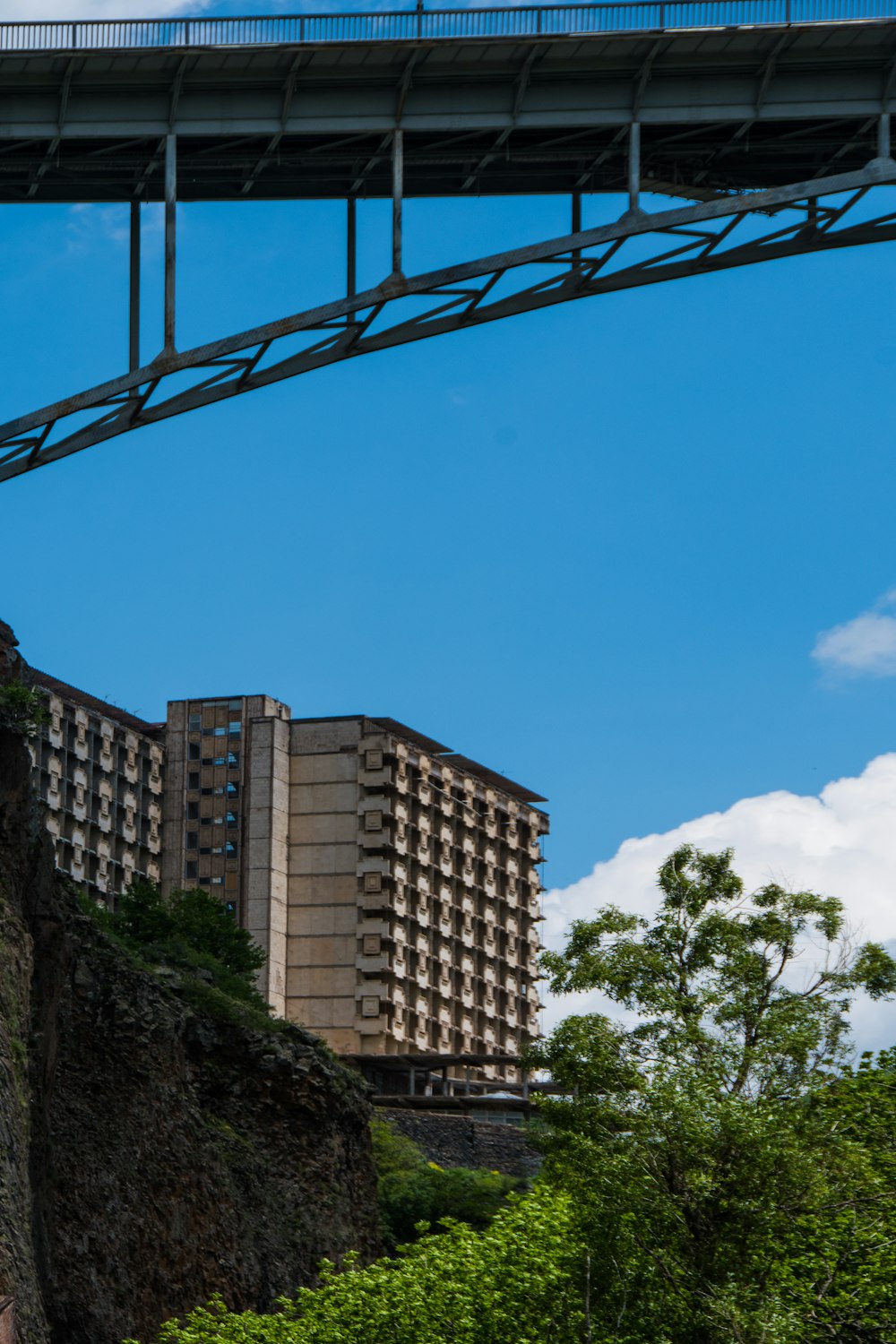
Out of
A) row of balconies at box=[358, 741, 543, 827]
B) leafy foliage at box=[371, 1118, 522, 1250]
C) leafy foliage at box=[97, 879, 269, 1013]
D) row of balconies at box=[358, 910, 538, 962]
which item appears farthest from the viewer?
row of balconies at box=[358, 741, 543, 827]

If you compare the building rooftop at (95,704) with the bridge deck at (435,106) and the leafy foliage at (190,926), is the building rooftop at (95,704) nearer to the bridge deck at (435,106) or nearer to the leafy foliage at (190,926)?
→ the leafy foliage at (190,926)

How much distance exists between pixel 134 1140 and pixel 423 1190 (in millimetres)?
43734

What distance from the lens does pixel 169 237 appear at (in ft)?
124

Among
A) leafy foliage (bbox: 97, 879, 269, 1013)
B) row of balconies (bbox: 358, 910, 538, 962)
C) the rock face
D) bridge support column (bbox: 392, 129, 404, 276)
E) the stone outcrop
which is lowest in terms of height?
the rock face

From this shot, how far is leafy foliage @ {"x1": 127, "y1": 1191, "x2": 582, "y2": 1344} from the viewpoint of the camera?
1478 inches

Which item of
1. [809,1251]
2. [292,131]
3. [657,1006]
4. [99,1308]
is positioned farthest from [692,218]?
[99,1308]

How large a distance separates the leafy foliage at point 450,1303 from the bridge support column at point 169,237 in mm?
17009

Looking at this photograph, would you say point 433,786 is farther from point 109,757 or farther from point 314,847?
point 109,757

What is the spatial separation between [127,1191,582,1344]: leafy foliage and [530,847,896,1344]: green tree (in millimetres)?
3089

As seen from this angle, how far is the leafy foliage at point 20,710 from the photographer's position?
38281 millimetres

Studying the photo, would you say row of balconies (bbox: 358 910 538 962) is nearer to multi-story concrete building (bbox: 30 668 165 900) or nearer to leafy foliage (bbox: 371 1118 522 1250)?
multi-story concrete building (bbox: 30 668 165 900)

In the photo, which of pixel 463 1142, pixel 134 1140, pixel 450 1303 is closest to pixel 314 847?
pixel 463 1142

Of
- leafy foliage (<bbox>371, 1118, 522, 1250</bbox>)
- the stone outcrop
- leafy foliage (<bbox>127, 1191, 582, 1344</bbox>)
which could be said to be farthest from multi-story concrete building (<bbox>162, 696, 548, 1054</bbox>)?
leafy foliage (<bbox>127, 1191, 582, 1344</bbox>)

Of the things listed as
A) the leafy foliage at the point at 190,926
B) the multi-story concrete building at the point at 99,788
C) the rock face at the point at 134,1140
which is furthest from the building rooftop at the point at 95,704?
the rock face at the point at 134,1140
